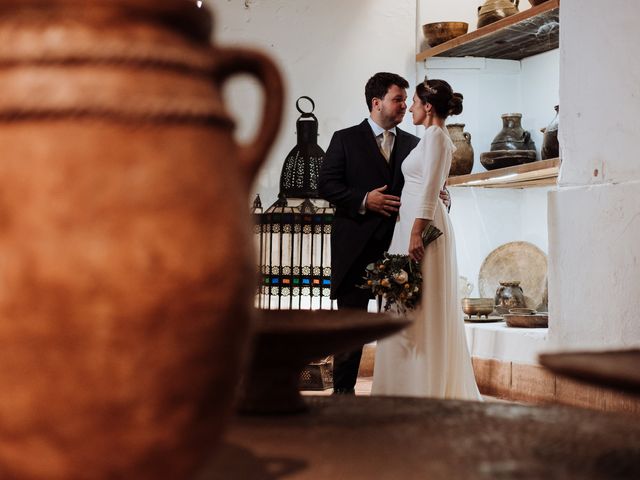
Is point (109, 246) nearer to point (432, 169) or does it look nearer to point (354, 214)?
point (432, 169)

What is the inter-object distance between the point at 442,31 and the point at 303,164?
1325mm

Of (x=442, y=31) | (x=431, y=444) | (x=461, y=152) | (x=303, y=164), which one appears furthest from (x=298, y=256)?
(x=431, y=444)

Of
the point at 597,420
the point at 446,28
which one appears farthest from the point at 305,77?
the point at 597,420

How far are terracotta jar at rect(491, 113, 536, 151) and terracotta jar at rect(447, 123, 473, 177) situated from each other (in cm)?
20

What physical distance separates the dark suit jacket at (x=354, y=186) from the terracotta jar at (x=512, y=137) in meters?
1.49

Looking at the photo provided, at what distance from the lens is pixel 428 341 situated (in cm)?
416

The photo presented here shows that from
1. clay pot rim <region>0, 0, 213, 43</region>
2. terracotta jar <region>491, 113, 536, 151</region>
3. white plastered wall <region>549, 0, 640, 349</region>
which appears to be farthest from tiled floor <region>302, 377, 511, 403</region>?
clay pot rim <region>0, 0, 213, 43</region>

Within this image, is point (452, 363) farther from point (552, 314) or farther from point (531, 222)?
point (531, 222)

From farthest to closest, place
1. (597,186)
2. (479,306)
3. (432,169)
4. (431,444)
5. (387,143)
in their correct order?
(479,306), (387,143), (432,169), (597,186), (431,444)

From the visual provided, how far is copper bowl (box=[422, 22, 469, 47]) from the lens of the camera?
6.22m

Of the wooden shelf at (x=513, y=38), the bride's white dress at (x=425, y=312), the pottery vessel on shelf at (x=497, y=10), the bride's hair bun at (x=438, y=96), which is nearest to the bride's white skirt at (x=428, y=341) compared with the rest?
the bride's white dress at (x=425, y=312)

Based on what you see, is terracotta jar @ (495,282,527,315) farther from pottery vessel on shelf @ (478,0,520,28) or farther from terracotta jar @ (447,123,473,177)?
pottery vessel on shelf @ (478,0,520,28)

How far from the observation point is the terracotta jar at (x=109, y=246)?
463 millimetres

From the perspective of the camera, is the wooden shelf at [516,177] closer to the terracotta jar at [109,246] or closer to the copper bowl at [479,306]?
the copper bowl at [479,306]
